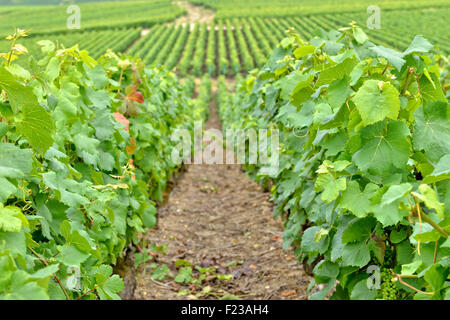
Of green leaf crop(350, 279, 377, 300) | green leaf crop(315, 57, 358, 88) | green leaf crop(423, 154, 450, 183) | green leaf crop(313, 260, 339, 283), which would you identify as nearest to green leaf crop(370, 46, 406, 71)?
green leaf crop(315, 57, 358, 88)

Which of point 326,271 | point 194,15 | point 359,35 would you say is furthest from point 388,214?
point 194,15

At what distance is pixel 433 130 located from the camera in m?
1.74

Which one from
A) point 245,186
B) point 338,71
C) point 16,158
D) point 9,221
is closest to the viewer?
point 9,221

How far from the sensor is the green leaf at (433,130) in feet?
Answer: 5.65

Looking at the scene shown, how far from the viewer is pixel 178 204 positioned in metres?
6.86

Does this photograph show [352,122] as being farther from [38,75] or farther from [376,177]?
[38,75]

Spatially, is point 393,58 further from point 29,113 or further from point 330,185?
point 29,113

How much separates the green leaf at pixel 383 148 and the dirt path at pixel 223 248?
2222 millimetres

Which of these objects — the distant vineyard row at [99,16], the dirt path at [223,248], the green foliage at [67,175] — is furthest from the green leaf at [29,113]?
the distant vineyard row at [99,16]

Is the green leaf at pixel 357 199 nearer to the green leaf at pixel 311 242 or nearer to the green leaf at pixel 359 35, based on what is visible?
the green leaf at pixel 311 242

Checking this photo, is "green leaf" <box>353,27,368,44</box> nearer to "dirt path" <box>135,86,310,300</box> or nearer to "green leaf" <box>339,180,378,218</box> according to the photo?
"green leaf" <box>339,180,378,218</box>

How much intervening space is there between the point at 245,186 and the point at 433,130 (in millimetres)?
6608

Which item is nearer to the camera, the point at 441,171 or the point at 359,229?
the point at 441,171

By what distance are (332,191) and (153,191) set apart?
391 cm
